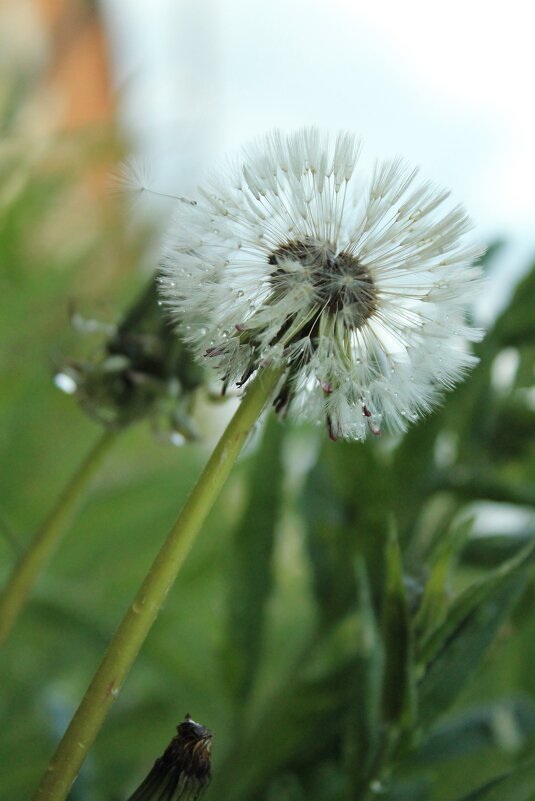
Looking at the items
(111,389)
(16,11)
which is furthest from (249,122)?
(111,389)

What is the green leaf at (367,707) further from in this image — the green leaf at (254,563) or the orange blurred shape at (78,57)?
the orange blurred shape at (78,57)

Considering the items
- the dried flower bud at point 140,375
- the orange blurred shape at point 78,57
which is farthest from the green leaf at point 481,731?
the orange blurred shape at point 78,57

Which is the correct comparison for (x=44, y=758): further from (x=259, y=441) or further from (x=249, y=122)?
(x=249, y=122)

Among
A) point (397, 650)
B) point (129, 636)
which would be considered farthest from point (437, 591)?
point (129, 636)

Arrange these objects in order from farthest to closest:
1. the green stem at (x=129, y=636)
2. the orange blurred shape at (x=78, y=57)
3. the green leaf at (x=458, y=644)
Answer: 1. the orange blurred shape at (x=78, y=57)
2. the green leaf at (x=458, y=644)
3. the green stem at (x=129, y=636)

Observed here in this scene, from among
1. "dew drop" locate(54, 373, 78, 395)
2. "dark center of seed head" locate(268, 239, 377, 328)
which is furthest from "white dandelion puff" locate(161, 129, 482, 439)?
"dew drop" locate(54, 373, 78, 395)
